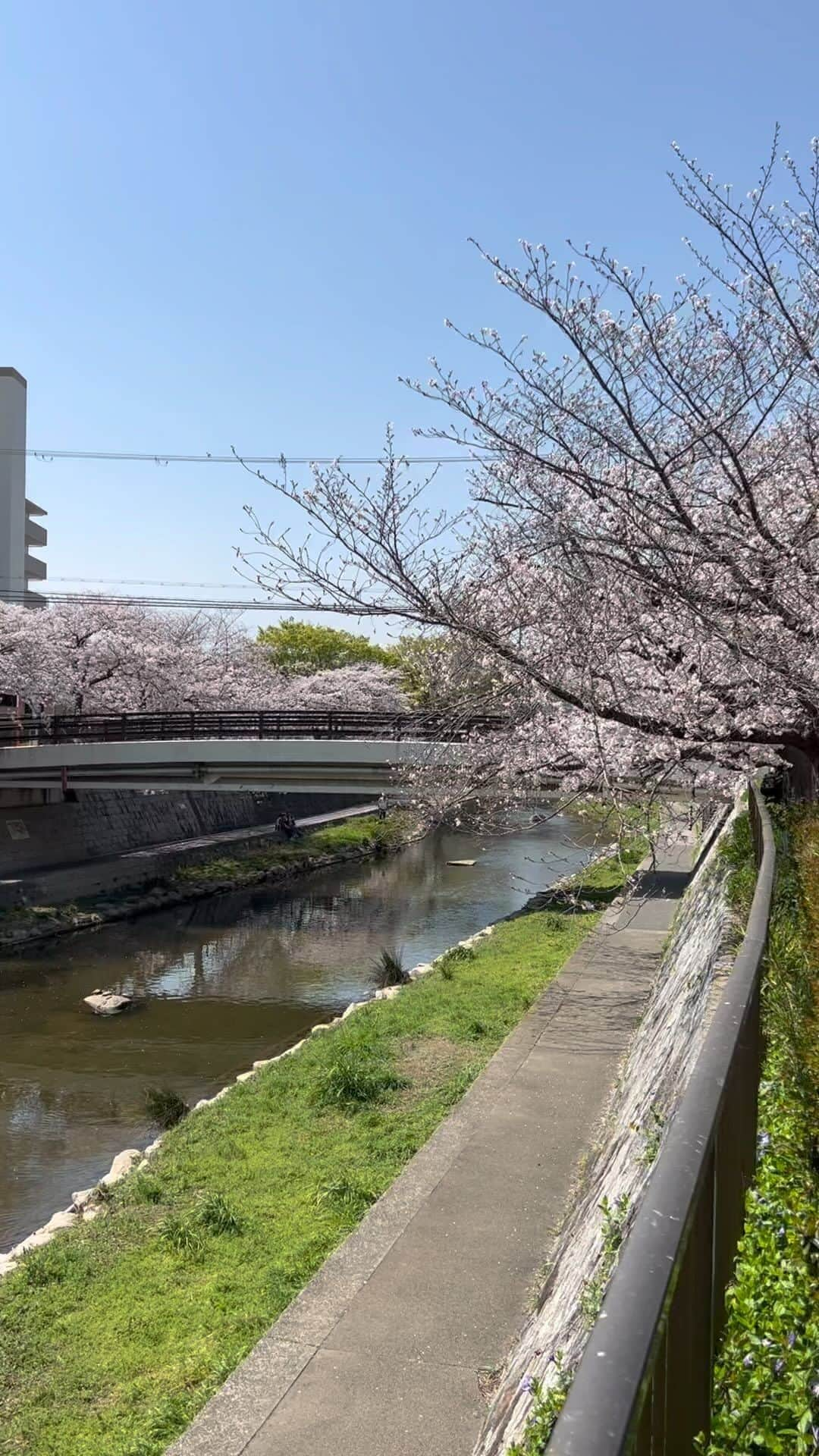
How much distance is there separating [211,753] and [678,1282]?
2492 centimetres

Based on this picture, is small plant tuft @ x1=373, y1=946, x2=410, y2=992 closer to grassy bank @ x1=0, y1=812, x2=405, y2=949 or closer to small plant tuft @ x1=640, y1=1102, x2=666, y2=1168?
grassy bank @ x1=0, y1=812, x2=405, y2=949

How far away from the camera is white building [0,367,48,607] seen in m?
57.8

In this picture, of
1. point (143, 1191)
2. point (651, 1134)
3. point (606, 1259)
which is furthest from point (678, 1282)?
point (143, 1191)

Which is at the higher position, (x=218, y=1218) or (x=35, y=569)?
(x=35, y=569)

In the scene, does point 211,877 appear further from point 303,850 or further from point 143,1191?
point 143,1191

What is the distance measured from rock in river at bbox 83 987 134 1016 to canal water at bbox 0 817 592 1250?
0.21m

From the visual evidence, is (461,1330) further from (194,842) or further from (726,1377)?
(194,842)

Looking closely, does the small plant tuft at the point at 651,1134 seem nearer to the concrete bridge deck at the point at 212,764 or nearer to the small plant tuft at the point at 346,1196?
the small plant tuft at the point at 346,1196

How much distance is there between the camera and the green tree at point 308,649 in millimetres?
57750

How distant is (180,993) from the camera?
19875 mm

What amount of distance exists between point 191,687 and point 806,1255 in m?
41.2

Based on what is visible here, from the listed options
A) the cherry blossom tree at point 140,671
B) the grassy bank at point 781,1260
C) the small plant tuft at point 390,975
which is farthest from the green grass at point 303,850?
the grassy bank at point 781,1260

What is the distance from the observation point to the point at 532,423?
8.80m

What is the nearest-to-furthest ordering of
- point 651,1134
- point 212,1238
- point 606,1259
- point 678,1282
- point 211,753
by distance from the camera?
1. point 678,1282
2. point 606,1259
3. point 651,1134
4. point 212,1238
5. point 211,753
